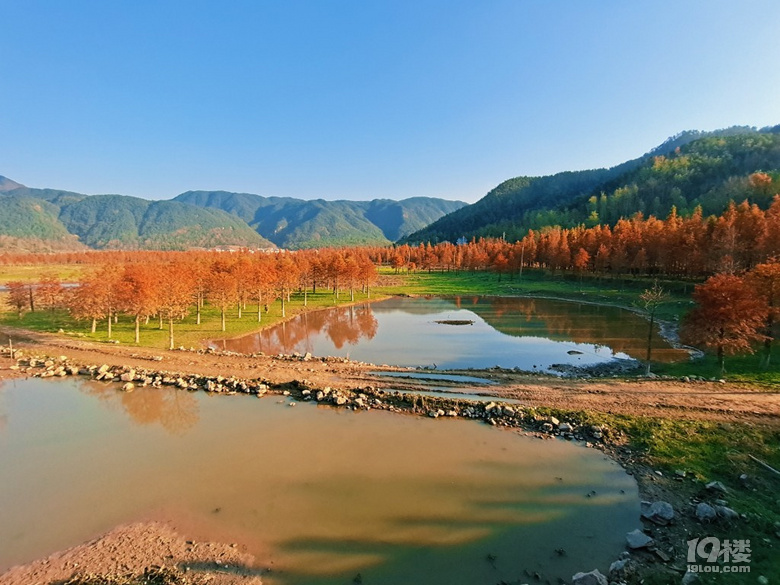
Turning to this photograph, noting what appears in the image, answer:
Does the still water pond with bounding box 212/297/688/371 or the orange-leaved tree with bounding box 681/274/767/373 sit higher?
the orange-leaved tree with bounding box 681/274/767/373

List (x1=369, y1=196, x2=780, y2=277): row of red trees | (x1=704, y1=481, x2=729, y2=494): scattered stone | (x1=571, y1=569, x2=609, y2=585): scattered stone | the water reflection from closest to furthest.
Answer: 1. (x1=571, y1=569, x2=609, y2=585): scattered stone
2. (x1=704, y1=481, x2=729, y2=494): scattered stone
3. the water reflection
4. (x1=369, y1=196, x2=780, y2=277): row of red trees

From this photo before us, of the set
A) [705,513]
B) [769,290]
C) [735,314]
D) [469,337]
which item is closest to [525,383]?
[705,513]

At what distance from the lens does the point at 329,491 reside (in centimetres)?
1498

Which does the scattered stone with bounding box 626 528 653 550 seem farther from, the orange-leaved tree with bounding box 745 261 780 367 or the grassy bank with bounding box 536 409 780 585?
the orange-leaved tree with bounding box 745 261 780 367

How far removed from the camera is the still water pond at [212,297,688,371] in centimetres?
3622

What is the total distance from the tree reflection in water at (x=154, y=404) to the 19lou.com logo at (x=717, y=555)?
71.2ft

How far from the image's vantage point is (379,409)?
75.2 feet

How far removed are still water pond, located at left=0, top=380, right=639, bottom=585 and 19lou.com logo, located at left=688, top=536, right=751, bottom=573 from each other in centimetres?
182

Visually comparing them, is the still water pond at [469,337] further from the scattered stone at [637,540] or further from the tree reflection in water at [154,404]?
the scattered stone at [637,540]

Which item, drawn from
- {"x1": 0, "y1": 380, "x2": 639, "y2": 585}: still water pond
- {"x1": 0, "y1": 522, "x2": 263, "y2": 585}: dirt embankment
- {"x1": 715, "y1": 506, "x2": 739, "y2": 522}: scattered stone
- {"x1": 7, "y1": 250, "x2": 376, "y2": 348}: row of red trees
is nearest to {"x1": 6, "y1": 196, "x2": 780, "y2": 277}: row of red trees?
{"x1": 7, "y1": 250, "x2": 376, "y2": 348}: row of red trees

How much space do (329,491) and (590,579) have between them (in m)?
8.92

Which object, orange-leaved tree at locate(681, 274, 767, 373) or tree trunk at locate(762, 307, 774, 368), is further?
tree trunk at locate(762, 307, 774, 368)

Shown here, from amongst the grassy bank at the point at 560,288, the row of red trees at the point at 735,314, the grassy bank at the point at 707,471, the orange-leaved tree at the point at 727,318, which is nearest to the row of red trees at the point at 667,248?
the grassy bank at the point at 560,288

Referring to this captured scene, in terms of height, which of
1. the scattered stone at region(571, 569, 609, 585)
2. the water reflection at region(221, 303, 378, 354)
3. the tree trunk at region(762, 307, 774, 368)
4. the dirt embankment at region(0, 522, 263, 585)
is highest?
the tree trunk at region(762, 307, 774, 368)
